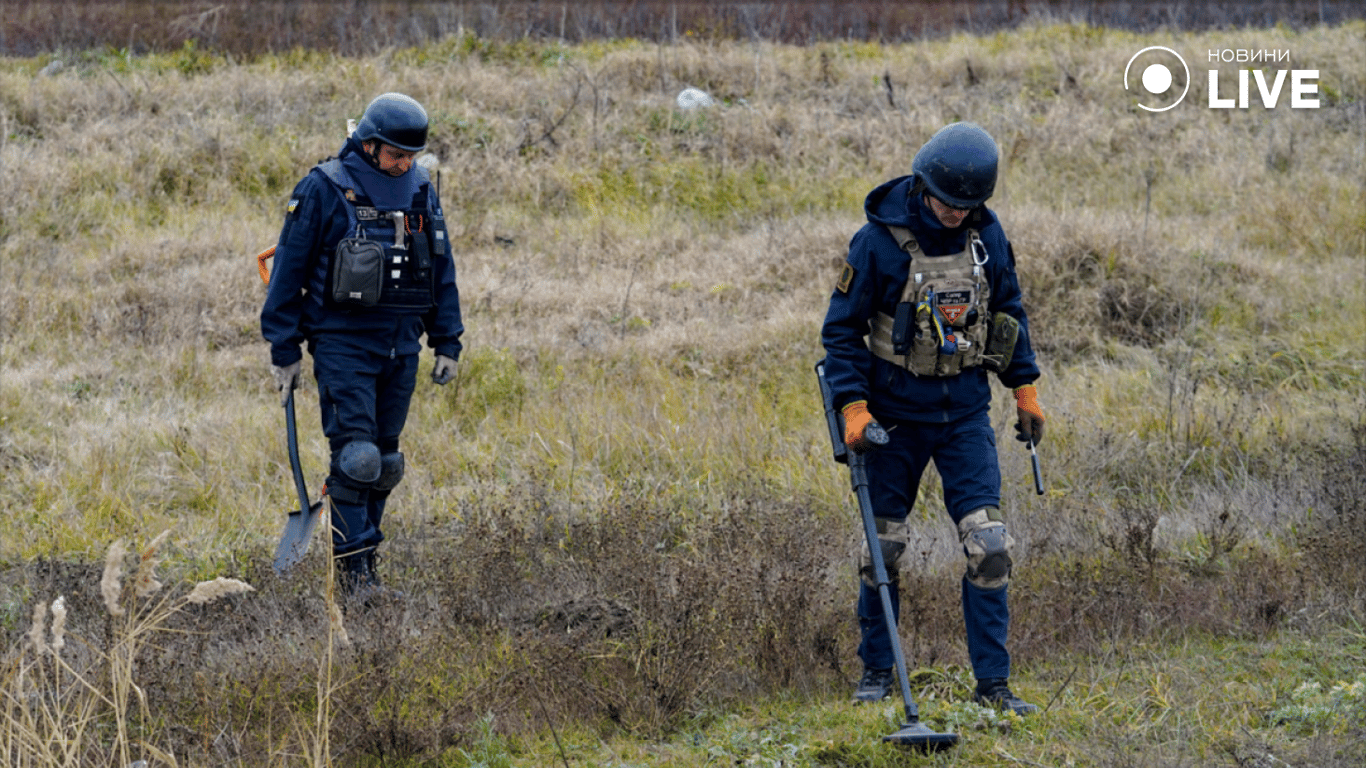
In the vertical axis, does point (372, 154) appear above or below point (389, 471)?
above

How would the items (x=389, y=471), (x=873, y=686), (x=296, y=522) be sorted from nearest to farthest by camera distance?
(x=873, y=686)
(x=389, y=471)
(x=296, y=522)

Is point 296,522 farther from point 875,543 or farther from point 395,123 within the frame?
point 875,543

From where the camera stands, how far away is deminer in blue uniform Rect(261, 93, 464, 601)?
5152 millimetres

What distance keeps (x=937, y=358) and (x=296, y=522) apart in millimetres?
3050

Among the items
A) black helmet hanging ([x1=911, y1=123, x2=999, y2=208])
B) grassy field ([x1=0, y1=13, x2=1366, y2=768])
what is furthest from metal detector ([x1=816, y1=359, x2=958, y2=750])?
black helmet hanging ([x1=911, y1=123, x2=999, y2=208])

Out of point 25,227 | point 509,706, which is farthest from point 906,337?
point 25,227

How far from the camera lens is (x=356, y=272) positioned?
5.07 metres

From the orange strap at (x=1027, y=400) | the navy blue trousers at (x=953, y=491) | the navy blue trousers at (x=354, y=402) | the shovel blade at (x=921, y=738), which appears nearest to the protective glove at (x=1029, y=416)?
the orange strap at (x=1027, y=400)

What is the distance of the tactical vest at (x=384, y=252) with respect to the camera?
5086mm

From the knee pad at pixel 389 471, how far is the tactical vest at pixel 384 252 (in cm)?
68

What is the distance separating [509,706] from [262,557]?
85.9 inches

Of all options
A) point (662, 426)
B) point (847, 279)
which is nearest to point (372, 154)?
point (847, 279)

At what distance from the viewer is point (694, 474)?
702cm

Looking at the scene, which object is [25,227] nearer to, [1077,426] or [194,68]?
[194,68]
